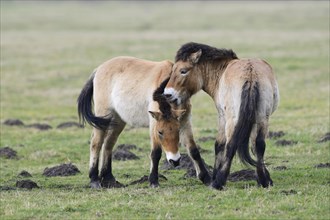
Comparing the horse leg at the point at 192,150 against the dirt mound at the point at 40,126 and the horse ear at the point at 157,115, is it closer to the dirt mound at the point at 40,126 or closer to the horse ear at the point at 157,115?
the horse ear at the point at 157,115

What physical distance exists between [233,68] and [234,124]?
104 centimetres

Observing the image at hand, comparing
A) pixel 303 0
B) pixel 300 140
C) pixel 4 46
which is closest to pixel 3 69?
pixel 4 46

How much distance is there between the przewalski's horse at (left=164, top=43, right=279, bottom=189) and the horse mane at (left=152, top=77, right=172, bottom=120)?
0.14 meters

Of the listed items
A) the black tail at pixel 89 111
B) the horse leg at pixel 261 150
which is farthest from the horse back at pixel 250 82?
the black tail at pixel 89 111

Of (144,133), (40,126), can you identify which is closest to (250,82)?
(144,133)

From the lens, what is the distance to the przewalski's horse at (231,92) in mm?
10422

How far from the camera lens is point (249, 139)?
11352 mm

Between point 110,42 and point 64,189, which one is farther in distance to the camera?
point 110,42

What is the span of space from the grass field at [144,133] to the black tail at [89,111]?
3.81ft

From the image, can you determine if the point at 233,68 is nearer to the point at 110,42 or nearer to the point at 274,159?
the point at 274,159

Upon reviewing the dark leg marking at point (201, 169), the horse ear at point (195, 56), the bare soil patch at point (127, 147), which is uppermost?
the horse ear at point (195, 56)

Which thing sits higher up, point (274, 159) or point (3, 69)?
point (274, 159)

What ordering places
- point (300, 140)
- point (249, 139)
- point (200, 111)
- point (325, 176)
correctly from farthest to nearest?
point (200, 111)
point (300, 140)
point (325, 176)
point (249, 139)

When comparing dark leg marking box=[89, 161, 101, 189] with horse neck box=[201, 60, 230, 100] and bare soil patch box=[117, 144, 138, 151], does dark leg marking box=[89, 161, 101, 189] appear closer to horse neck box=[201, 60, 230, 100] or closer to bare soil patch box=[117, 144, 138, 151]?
horse neck box=[201, 60, 230, 100]
